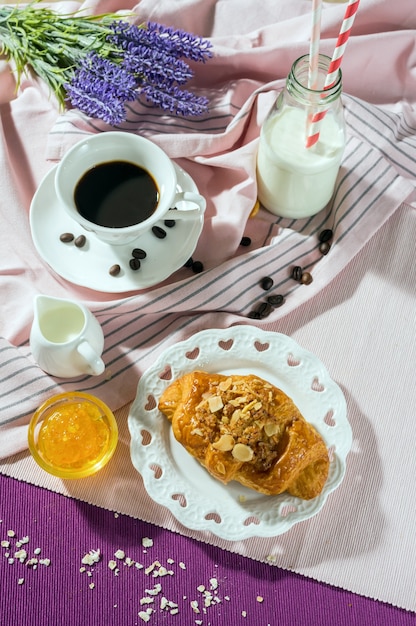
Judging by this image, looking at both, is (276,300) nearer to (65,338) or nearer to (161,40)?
(65,338)

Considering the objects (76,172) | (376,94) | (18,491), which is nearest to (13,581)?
(18,491)

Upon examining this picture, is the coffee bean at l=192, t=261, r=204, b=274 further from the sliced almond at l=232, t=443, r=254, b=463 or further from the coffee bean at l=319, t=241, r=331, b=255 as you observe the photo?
the sliced almond at l=232, t=443, r=254, b=463

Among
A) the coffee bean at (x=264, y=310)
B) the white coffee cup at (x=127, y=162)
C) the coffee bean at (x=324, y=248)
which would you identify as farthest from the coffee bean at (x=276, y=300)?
the white coffee cup at (x=127, y=162)

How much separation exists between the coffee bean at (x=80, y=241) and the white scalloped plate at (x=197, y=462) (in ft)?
1.00

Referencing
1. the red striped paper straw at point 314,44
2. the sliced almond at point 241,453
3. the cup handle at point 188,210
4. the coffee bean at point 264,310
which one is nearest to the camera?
the red striped paper straw at point 314,44

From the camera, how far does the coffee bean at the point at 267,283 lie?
1591mm

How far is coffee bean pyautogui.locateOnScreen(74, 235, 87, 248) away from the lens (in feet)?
5.04

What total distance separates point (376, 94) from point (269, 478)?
1029 mm

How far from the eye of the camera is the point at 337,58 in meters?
1.30

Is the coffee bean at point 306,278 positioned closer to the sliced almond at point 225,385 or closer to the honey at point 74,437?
the sliced almond at point 225,385

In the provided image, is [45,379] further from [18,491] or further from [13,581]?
[13,581]

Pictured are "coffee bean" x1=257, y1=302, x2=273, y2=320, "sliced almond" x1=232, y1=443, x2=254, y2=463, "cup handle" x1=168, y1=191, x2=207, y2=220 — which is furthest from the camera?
"coffee bean" x1=257, y1=302, x2=273, y2=320

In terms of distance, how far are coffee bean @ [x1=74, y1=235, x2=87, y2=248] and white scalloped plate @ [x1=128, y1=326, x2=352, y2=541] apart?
1.00 ft

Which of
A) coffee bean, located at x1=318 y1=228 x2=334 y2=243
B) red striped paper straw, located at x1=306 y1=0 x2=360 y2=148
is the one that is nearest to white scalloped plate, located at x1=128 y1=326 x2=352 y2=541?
coffee bean, located at x1=318 y1=228 x2=334 y2=243
